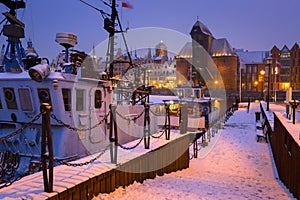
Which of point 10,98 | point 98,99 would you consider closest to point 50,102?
point 10,98

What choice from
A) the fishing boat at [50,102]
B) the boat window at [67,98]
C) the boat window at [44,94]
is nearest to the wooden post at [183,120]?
the fishing boat at [50,102]

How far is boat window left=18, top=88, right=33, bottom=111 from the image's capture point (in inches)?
338

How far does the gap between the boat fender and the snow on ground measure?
12.6 ft

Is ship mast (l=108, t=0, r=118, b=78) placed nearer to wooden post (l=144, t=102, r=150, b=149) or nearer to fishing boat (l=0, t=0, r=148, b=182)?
fishing boat (l=0, t=0, r=148, b=182)

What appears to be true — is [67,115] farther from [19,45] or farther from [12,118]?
[19,45]

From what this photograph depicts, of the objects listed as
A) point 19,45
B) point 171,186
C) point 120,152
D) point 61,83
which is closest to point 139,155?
point 120,152

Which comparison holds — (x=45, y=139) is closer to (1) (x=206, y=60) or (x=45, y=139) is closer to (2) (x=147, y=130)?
(2) (x=147, y=130)

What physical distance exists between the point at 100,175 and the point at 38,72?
368 centimetres

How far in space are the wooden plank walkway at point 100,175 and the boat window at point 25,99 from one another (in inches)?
141

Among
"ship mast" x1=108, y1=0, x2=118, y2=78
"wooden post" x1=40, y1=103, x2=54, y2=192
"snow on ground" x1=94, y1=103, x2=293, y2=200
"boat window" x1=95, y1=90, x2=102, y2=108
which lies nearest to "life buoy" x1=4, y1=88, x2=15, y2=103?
"boat window" x1=95, y1=90, x2=102, y2=108

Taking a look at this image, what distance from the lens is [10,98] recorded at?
898cm

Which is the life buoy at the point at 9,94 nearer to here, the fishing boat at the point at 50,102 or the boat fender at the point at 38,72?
the fishing boat at the point at 50,102

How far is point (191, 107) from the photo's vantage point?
116ft

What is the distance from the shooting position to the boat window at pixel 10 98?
8.89m
